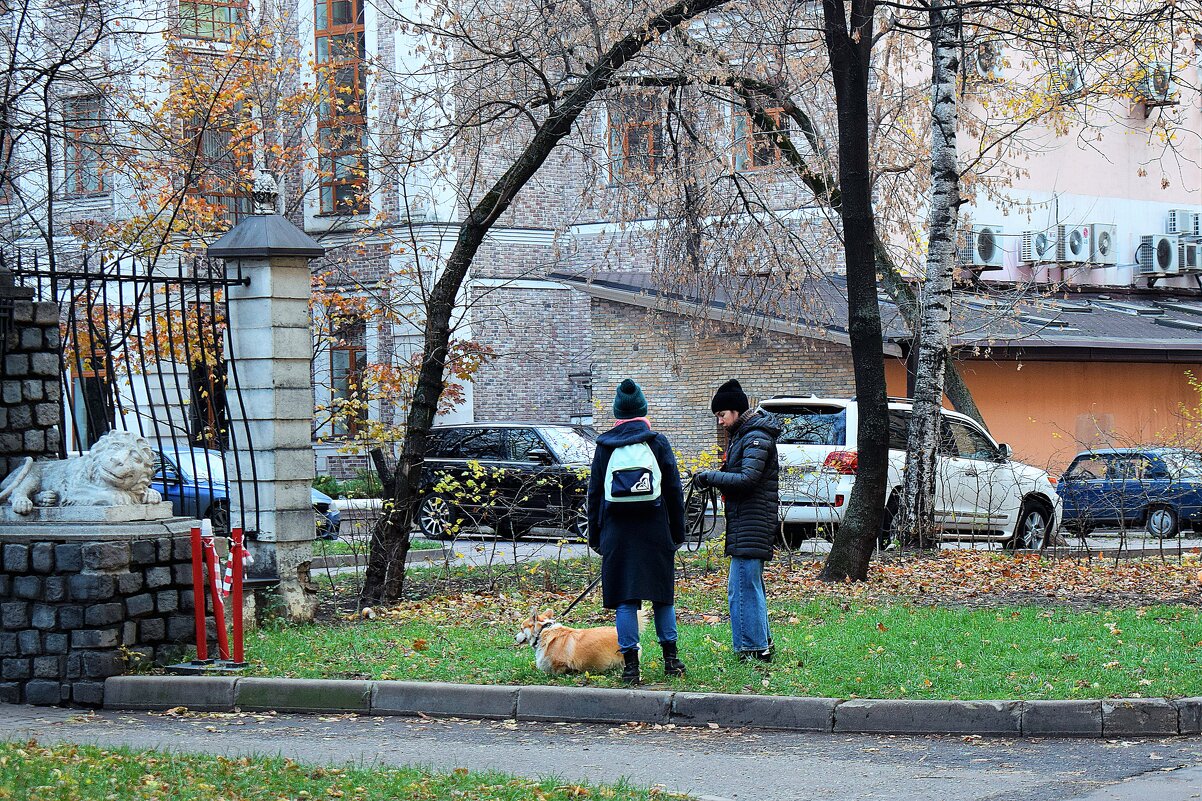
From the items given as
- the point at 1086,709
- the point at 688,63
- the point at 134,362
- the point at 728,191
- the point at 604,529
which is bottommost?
the point at 1086,709

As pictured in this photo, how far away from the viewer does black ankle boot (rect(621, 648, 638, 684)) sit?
8.94m

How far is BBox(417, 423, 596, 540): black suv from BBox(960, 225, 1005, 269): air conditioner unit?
10.3m

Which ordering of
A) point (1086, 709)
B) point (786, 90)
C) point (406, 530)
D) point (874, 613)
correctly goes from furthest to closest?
point (786, 90) < point (406, 530) < point (874, 613) < point (1086, 709)

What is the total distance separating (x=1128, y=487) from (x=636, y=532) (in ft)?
31.0

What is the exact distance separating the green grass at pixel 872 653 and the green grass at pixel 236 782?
8.10ft

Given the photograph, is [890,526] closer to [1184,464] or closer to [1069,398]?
[1184,464]

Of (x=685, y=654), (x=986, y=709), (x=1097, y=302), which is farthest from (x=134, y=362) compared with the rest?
(x=1097, y=302)

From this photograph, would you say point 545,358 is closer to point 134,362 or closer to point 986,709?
point 134,362

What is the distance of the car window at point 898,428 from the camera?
1812 cm

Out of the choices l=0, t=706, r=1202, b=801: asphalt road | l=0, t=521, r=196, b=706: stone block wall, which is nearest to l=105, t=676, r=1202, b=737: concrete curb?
l=0, t=706, r=1202, b=801: asphalt road

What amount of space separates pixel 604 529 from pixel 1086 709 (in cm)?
316

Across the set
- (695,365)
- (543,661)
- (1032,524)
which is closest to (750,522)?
(543,661)

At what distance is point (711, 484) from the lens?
366 inches

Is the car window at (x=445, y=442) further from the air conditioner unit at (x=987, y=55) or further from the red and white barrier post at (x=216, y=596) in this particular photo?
the red and white barrier post at (x=216, y=596)
